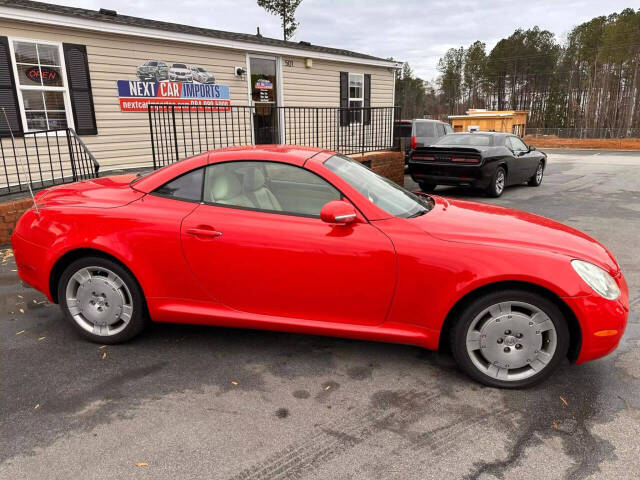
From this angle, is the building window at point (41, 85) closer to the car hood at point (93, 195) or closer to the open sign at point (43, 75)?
the open sign at point (43, 75)

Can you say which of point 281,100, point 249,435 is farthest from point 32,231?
point 281,100

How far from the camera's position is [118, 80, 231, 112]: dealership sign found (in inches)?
350

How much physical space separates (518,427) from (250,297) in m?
1.78

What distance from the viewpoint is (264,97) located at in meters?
11.7

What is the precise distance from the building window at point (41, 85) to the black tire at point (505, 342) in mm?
7896

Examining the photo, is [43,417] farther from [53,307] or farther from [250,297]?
[53,307]

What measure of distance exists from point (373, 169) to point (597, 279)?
7.37m

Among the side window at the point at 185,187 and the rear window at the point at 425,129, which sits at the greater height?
the rear window at the point at 425,129

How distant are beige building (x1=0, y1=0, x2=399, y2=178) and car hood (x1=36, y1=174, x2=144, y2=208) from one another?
3.98m

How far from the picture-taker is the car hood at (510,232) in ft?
9.23

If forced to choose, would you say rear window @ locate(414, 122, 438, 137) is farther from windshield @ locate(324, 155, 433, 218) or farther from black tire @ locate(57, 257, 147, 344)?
black tire @ locate(57, 257, 147, 344)

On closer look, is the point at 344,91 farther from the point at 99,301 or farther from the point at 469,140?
the point at 99,301

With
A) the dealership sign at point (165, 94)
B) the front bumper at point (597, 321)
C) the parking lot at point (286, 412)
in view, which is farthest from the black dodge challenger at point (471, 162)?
the front bumper at point (597, 321)

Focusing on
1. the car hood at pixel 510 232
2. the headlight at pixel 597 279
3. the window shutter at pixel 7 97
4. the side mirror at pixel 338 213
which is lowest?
the headlight at pixel 597 279
